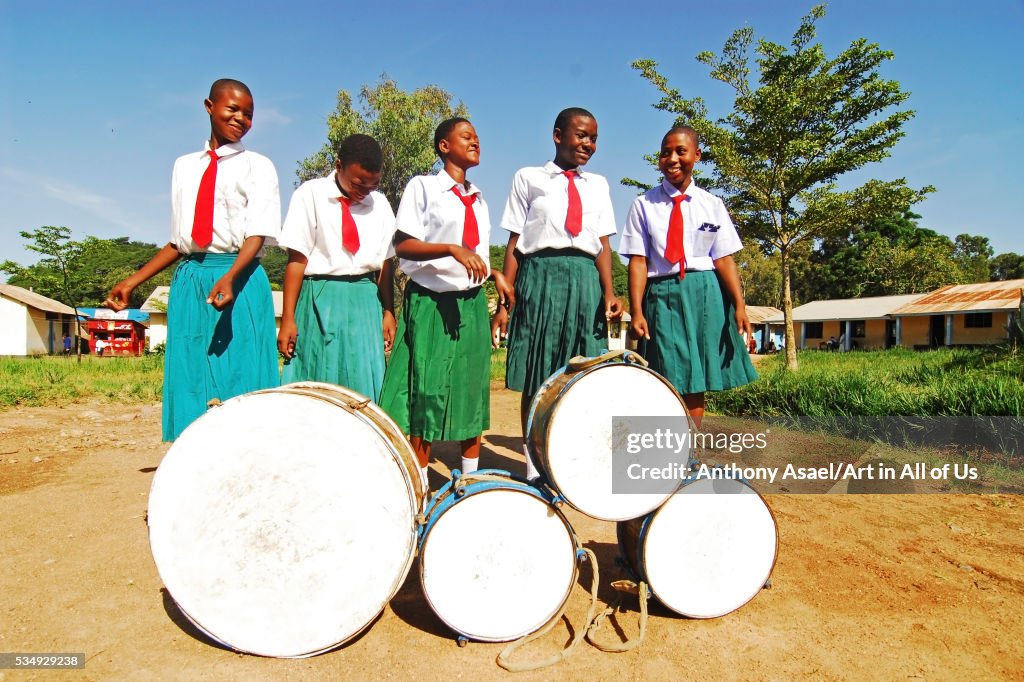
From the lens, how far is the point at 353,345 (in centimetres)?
320

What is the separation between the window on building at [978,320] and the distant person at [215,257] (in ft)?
114

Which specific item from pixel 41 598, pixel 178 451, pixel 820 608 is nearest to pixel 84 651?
pixel 41 598

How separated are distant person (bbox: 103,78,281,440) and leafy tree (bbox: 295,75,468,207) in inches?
878

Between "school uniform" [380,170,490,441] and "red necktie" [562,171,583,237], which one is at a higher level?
"red necktie" [562,171,583,237]

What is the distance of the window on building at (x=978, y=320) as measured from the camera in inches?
1139

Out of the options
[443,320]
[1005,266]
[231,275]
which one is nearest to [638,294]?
[443,320]

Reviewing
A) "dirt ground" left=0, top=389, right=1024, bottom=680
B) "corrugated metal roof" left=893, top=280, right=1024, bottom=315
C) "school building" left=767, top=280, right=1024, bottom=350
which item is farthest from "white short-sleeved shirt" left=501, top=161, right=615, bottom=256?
"corrugated metal roof" left=893, top=280, right=1024, bottom=315

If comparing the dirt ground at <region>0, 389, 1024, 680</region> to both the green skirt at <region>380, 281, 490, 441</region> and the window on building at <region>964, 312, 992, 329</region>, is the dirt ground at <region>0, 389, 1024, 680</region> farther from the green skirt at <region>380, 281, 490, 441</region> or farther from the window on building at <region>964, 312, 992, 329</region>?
the window on building at <region>964, 312, 992, 329</region>

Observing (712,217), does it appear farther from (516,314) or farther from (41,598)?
(41,598)

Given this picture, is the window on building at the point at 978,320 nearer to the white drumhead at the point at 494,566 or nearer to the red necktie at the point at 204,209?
the white drumhead at the point at 494,566

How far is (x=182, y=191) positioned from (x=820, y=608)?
3.46 metres

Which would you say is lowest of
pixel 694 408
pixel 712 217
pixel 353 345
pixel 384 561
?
pixel 384 561

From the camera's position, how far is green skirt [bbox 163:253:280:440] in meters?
3.00

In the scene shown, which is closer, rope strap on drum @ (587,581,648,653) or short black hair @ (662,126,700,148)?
rope strap on drum @ (587,581,648,653)
